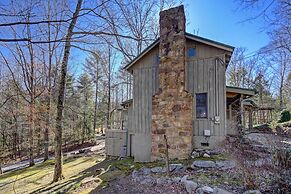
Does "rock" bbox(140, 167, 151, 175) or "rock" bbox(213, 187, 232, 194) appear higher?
"rock" bbox(213, 187, 232, 194)

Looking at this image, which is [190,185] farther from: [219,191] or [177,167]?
[177,167]

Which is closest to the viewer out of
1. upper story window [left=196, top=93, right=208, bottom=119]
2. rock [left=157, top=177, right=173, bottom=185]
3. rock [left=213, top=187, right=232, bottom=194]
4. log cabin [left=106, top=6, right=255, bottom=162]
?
rock [left=213, top=187, right=232, bottom=194]

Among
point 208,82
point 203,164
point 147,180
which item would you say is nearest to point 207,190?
point 203,164

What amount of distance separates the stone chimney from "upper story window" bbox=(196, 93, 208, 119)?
358mm

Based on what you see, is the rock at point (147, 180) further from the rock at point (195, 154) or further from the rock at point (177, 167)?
the rock at point (195, 154)

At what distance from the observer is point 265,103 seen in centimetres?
2709

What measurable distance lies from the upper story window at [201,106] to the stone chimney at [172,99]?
14.1 inches

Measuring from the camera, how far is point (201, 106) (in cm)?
913

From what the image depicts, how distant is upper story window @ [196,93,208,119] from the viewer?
9062 millimetres

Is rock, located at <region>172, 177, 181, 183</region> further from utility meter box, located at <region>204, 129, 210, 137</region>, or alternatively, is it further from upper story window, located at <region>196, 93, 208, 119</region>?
upper story window, located at <region>196, 93, 208, 119</region>

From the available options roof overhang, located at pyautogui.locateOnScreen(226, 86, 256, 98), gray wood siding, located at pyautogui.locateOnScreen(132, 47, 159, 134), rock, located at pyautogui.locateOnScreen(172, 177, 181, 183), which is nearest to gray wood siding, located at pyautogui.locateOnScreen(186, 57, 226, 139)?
roof overhang, located at pyautogui.locateOnScreen(226, 86, 256, 98)

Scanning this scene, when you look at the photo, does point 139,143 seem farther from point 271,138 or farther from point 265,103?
point 265,103

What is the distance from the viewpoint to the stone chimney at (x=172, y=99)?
8883 millimetres

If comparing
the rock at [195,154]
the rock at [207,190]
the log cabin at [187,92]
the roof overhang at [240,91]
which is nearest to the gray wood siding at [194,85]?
the log cabin at [187,92]
